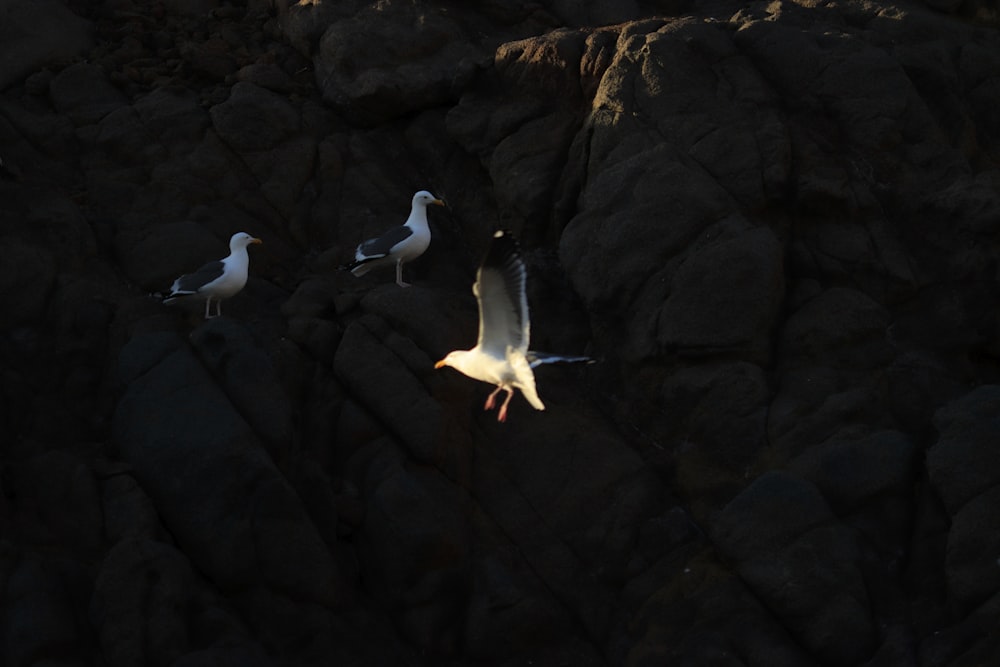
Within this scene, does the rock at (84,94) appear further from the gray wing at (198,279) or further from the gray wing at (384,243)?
the gray wing at (384,243)

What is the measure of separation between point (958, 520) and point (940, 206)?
413 centimetres

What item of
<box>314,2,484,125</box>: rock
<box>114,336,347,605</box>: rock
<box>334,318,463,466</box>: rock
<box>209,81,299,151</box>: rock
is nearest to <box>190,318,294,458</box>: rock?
<box>114,336,347,605</box>: rock

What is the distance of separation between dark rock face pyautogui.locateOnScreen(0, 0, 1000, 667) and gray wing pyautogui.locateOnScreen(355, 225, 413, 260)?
54 centimetres

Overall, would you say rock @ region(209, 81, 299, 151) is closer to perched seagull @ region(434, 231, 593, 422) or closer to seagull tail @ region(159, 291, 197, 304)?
seagull tail @ region(159, 291, 197, 304)

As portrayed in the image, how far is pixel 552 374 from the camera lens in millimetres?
14594

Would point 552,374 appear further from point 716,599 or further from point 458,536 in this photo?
point 716,599

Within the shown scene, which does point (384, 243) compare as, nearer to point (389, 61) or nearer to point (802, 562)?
point (389, 61)

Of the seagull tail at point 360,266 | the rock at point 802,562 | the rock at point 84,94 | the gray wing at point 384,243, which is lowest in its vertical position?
the rock at point 802,562

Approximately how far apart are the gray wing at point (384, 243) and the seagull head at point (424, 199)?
1.69 ft

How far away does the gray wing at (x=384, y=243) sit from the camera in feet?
49.8

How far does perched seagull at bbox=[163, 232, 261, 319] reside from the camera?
14281 millimetres

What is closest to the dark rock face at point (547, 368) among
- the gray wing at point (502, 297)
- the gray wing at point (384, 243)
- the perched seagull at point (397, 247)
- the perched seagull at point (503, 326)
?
the perched seagull at point (397, 247)

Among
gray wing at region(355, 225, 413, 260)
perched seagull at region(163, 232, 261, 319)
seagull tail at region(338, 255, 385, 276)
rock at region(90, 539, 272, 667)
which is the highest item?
perched seagull at region(163, 232, 261, 319)

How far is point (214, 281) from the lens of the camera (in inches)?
562
